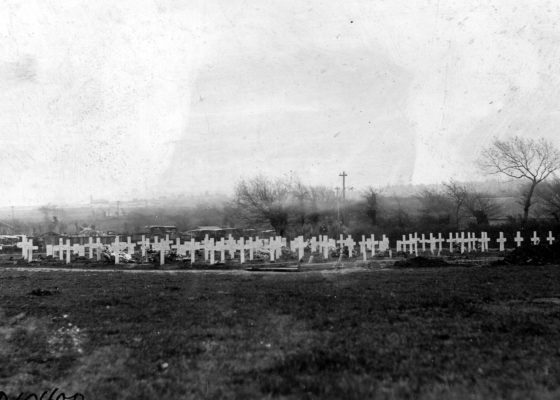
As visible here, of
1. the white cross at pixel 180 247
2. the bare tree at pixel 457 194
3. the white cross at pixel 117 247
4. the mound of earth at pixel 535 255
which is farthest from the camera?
the bare tree at pixel 457 194

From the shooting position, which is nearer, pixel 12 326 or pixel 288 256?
pixel 12 326

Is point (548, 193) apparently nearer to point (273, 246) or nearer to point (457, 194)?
point (457, 194)

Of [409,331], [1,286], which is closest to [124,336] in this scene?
[409,331]

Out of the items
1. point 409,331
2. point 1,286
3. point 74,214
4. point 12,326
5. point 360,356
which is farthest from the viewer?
point 74,214

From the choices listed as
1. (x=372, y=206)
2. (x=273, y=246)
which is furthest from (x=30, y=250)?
(x=372, y=206)

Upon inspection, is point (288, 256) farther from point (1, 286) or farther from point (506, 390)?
point (506, 390)

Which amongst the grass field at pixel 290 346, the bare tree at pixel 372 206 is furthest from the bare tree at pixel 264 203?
the grass field at pixel 290 346

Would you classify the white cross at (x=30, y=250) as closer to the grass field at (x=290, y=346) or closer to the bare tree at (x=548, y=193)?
the grass field at (x=290, y=346)
